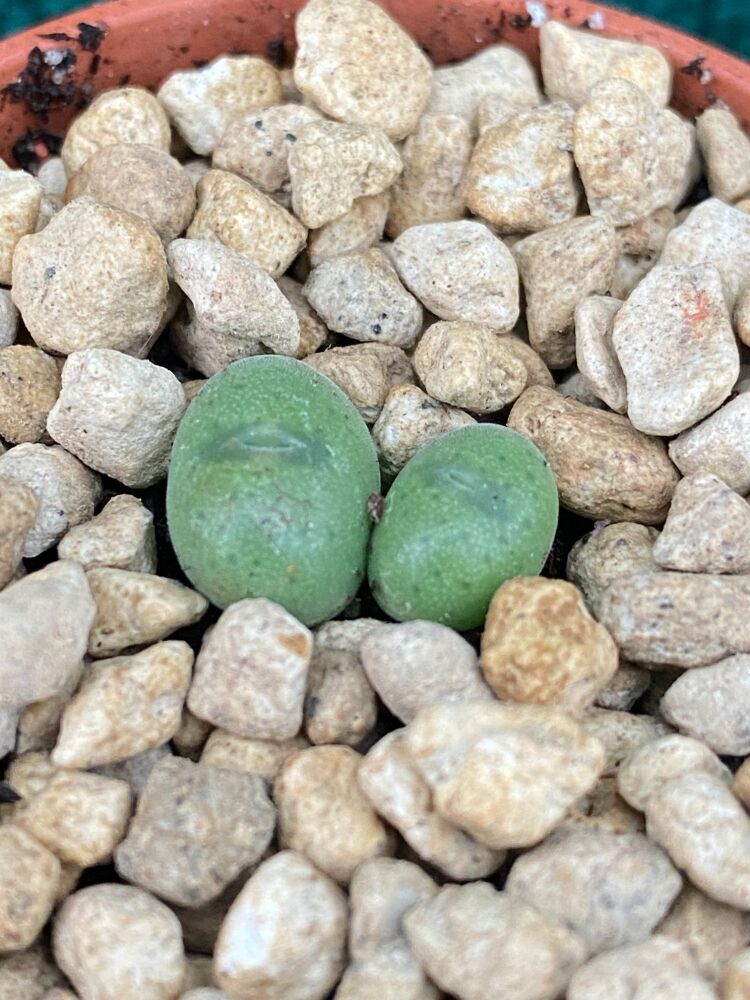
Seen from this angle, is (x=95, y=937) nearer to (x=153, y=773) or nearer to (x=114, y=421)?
(x=153, y=773)

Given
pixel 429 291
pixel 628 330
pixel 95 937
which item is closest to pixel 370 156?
pixel 429 291

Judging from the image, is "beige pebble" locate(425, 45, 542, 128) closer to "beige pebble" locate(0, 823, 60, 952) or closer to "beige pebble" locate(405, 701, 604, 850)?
"beige pebble" locate(405, 701, 604, 850)

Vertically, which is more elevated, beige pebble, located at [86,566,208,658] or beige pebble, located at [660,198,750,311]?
beige pebble, located at [660,198,750,311]

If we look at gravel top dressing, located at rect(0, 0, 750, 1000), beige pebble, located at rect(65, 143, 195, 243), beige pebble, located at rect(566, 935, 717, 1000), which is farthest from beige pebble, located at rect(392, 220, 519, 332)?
beige pebble, located at rect(566, 935, 717, 1000)

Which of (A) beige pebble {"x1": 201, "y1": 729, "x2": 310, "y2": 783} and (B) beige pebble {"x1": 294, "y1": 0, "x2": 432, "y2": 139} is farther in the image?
(B) beige pebble {"x1": 294, "y1": 0, "x2": 432, "y2": 139}

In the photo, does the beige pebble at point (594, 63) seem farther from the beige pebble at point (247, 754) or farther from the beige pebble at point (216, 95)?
the beige pebble at point (247, 754)

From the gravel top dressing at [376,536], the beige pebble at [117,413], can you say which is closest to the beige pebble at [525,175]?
the gravel top dressing at [376,536]
